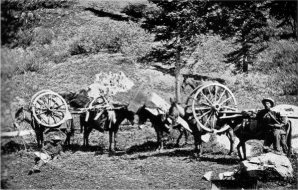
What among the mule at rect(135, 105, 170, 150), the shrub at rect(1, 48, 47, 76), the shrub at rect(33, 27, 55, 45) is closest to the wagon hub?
the mule at rect(135, 105, 170, 150)

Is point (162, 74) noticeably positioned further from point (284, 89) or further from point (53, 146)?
point (53, 146)

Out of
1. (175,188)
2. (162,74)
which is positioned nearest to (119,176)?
(175,188)

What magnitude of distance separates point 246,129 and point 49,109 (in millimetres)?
6219

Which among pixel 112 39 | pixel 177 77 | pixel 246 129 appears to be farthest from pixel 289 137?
pixel 112 39

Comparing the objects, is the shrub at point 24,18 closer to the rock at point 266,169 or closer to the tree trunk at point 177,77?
the tree trunk at point 177,77

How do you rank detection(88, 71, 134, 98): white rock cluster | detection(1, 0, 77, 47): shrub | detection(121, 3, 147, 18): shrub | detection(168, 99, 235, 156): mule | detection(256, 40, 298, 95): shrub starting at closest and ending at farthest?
detection(168, 99, 235, 156): mule
detection(88, 71, 134, 98): white rock cluster
detection(1, 0, 77, 47): shrub
detection(256, 40, 298, 95): shrub
detection(121, 3, 147, 18): shrub

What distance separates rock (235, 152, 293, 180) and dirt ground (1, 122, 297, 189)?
0.22m

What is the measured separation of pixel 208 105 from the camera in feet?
48.6

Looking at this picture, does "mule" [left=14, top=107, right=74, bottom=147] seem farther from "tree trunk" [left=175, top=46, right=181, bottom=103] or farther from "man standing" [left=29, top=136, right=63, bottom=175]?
"tree trunk" [left=175, top=46, right=181, bottom=103]

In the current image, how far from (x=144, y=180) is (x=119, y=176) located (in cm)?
86

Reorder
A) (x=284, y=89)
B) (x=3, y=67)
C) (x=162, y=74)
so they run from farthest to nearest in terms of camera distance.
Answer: (x=162, y=74)
(x=284, y=89)
(x=3, y=67)

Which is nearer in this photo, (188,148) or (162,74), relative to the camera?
(188,148)

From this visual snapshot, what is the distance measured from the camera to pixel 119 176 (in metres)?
14.4

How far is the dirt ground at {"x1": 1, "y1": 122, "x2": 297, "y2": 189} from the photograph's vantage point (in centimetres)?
1358
